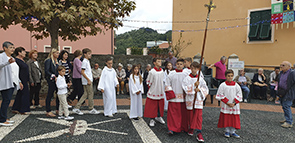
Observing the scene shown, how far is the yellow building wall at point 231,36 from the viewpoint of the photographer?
11703 mm

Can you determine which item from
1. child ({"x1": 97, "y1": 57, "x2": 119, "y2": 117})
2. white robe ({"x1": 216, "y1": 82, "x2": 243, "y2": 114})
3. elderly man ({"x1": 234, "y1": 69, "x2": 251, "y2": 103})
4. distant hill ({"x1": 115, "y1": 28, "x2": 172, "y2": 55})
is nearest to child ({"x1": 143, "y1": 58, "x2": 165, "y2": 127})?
child ({"x1": 97, "y1": 57, "x2": 119, "y2": 117})

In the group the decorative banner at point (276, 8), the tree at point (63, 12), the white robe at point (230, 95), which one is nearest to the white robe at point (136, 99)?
the white robe at point (230, 95)

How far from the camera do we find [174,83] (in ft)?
14.2

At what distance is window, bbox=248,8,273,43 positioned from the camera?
1181 cm

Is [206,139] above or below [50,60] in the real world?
below

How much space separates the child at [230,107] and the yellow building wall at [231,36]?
9.69m

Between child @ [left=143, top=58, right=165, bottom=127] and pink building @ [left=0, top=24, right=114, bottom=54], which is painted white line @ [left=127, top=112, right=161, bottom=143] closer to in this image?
child @ [left=143, top=58, right=165, bottom=127]

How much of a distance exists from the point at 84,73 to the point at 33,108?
211 centimetres

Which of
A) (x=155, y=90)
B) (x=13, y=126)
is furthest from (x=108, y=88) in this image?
(x=13, y=126)

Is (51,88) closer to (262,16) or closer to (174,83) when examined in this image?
(174,83)

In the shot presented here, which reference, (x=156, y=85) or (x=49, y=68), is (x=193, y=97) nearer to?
(x=156, y=85)

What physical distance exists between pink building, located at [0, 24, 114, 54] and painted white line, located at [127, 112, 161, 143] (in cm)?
1475

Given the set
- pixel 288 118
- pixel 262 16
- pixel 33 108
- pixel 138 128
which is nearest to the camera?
pixel 138 128

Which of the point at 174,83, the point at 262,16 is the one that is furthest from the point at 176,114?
the point at 262,16
